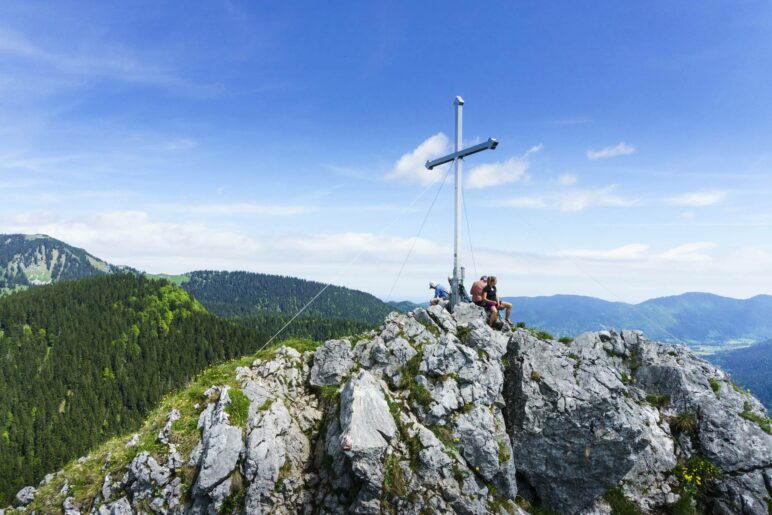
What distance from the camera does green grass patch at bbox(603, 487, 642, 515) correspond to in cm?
1373

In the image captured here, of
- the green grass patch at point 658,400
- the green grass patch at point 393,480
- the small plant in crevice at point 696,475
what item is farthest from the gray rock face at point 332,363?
the small plant in crevice at point 696,475

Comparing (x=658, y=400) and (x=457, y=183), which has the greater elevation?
(x=457, y=183)

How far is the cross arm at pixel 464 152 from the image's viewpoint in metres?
16.8

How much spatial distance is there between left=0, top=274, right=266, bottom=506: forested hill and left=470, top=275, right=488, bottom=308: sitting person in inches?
5073

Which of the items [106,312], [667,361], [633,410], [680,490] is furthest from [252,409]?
[106,312]

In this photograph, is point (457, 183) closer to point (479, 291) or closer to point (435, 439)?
point (479, 291)

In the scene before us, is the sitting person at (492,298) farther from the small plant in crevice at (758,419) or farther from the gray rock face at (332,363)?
the small plant in crevice at (758,419)

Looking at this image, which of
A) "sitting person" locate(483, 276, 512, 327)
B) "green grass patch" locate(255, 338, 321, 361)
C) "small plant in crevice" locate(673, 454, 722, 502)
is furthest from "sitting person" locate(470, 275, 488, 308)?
"small plant in crevice" locate(673, 454, 722, 502)

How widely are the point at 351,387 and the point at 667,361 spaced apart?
47.9 feet

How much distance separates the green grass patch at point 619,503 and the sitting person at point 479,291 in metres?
8.71

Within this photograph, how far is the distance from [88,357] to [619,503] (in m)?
174

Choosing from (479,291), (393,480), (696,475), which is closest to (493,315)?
(479,291)

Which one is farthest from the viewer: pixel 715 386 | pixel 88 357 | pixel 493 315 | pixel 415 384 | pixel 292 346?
pixel 88 357

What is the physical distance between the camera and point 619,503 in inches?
546
